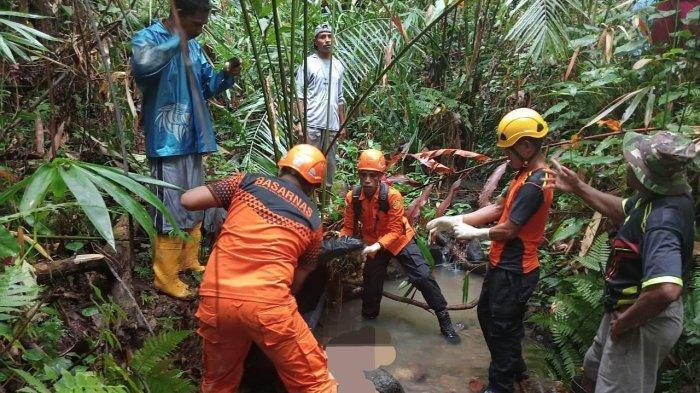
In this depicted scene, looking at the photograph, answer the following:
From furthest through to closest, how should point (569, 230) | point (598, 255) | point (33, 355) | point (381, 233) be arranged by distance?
1. point (381, 233)
2. point (569, 230)
3. point (598, 255)
4. point (33, 355)

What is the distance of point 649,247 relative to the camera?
2.12m

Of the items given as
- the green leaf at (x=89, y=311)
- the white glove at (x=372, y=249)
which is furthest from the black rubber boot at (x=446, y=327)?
the green leaf at (x=89, y=311)

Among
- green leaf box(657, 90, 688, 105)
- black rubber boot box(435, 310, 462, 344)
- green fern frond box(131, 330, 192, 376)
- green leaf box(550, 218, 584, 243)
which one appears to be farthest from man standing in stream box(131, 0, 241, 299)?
green leaf box(657, 90, 688, 105)

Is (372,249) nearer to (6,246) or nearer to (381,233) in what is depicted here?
(381,233)

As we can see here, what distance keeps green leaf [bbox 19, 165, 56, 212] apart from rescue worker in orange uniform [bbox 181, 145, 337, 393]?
1.02 metres

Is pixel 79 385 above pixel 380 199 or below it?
below

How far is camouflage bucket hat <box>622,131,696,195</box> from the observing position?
83.4 inches

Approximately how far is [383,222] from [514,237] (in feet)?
4.36

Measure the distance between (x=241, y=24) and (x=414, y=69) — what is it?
2.80m

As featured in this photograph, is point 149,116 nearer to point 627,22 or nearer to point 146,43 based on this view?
point 146,43

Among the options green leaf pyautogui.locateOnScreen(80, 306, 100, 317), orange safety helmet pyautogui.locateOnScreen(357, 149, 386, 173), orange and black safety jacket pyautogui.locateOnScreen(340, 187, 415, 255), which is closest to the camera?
green leaf pyautogui.locateOnScreen(80, 306, 100, 317)

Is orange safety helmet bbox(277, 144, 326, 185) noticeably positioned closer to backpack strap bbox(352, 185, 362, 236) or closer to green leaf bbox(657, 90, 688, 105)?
backpack strap bbox(352, 185, 362, 236)

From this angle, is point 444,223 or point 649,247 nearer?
point 649,247

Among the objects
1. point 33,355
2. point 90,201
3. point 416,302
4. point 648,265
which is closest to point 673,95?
point 648,265
